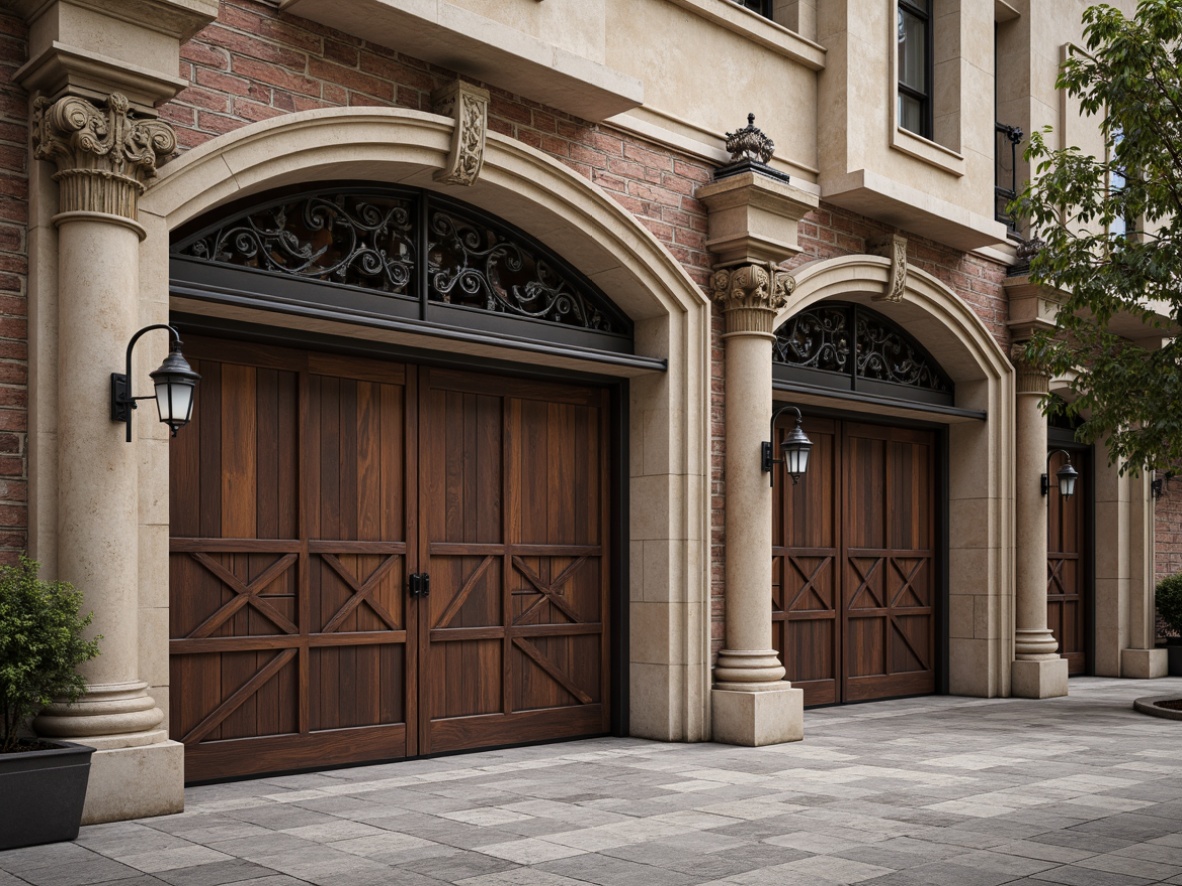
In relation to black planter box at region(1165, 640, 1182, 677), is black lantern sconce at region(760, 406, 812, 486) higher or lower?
higher

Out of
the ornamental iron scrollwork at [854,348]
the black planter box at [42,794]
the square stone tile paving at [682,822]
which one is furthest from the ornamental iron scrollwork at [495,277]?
Answer: the black planter box at [42,794]

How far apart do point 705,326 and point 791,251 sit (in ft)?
3.14

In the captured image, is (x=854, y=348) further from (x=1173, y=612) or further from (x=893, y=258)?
(x=1173, y=612)

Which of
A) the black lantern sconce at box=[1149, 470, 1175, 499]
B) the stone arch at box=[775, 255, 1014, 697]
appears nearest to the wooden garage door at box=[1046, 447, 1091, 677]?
the black lantern sconce at box=[1149, 470, 1175, 499]

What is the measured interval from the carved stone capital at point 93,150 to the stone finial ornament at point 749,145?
4.81 metres

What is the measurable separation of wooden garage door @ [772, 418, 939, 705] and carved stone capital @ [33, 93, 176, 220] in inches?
258

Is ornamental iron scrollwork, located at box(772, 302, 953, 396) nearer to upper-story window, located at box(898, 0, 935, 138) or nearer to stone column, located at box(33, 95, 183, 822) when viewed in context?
upper-story window, located at box(898, 0, 935, 138)

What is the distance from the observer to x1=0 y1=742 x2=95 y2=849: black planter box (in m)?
5.56

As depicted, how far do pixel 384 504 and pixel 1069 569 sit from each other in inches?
392

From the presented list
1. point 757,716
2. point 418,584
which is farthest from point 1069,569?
point 418,584

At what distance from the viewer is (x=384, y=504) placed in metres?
8.50

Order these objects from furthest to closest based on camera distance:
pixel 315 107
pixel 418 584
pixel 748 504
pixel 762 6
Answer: pixel 762 6 < pixel 748 504 < pixel 418 584 < pixel 315 107

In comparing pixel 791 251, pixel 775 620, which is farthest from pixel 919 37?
pixel 775 620

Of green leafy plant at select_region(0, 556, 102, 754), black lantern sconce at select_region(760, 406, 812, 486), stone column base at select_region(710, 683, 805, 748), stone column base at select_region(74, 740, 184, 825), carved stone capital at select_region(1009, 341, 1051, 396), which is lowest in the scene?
stone column base at select_region(710, 683, 805, 748)
